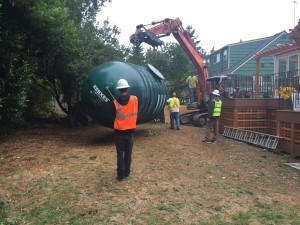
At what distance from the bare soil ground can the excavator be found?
6283mm

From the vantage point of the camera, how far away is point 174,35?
53.7 ft

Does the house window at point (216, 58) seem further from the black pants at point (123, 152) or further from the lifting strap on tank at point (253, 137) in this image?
the black pants at point (123, 152)

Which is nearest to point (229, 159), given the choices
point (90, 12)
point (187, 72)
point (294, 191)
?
point (294, 191)

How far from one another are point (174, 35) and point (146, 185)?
1162 centimetres

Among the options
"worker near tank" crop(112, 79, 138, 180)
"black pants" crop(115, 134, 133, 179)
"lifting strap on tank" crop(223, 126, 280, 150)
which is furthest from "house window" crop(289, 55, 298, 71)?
"black pants" crop(115, 134, 133, 179)

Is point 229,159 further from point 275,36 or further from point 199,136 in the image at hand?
point 275,36

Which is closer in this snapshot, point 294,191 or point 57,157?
point 294,191

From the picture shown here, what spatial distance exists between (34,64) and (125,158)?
5.02 meters

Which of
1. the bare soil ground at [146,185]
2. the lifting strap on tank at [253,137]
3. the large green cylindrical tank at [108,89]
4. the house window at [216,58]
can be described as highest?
the house window at [216,58]

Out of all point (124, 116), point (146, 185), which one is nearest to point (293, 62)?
point (124, 116)

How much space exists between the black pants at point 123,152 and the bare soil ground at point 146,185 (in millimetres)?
185

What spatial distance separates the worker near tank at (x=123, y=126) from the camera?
627 cm

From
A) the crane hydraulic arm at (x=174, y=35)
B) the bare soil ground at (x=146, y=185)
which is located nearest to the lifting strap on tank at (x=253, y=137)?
the bare soil ground at (x=146, y=185)

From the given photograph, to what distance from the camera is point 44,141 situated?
9570mm
